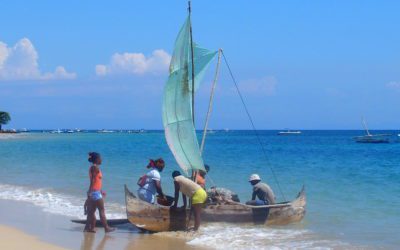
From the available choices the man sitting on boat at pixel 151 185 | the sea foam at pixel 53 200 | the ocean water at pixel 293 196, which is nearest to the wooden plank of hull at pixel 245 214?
the ocean water at pixel 293 196

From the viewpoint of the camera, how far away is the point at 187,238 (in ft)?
39.9

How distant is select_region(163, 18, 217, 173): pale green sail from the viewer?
43.3 ft

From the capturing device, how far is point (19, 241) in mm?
11211

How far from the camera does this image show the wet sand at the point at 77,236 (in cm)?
1127

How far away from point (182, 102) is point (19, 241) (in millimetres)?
4484

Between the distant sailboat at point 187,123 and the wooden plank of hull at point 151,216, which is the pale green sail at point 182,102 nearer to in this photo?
the distant sailboat at point 187,123

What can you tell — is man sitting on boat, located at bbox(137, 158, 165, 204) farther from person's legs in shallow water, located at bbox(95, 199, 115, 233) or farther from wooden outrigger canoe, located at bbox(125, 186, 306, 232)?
person's legs in shallow water, located at bbox(95, 199, 115, 233)

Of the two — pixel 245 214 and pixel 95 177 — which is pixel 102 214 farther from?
pixel 245 214

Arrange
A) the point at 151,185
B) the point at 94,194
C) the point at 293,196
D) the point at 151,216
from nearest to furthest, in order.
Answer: the point at 94,194 < the point at 151,216 < the point at 151,185 < the point at 293,196

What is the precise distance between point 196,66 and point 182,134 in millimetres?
1572

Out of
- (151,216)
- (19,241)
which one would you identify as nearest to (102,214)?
(151,216)

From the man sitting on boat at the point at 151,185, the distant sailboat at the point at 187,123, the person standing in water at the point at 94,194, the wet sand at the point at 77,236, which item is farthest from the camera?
the distant sailboat at the point at 187,123

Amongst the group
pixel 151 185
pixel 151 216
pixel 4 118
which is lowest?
pixel 151 216

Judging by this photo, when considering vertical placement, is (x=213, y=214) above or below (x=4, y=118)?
below
